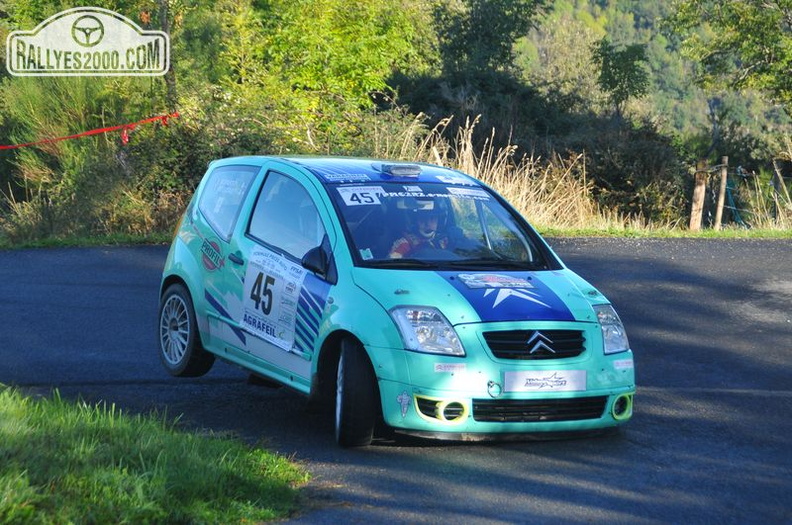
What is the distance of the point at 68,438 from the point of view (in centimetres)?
605

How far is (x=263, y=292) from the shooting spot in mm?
7836

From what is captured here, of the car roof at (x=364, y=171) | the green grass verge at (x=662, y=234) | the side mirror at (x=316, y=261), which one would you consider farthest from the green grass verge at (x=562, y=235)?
the side mirror at (x=316, y=261)

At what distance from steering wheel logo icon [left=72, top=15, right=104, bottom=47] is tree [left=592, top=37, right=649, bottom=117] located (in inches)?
850

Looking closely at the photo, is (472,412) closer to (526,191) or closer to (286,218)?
(286,218)

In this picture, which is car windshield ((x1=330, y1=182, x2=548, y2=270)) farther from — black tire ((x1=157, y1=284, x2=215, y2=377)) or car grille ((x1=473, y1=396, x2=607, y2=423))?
black tire ((x1=157, y1=284, x2=215, y2=377))

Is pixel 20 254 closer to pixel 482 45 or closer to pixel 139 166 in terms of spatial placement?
pixel 139 166

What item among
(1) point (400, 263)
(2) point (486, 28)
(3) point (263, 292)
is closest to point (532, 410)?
(1) point (400, 263)

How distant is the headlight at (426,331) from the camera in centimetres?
674

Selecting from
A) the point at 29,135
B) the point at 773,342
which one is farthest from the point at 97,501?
the point at 29,135

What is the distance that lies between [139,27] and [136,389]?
73.9ft

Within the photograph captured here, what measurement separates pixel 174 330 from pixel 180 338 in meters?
0.12

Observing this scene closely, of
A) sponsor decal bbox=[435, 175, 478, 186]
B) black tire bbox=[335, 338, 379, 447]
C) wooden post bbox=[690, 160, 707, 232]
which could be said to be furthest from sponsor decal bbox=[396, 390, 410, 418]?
wooden post bbox=[690, 160, 707, 232]

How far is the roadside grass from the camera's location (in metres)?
5.19

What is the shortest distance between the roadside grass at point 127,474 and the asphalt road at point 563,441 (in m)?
0.29
